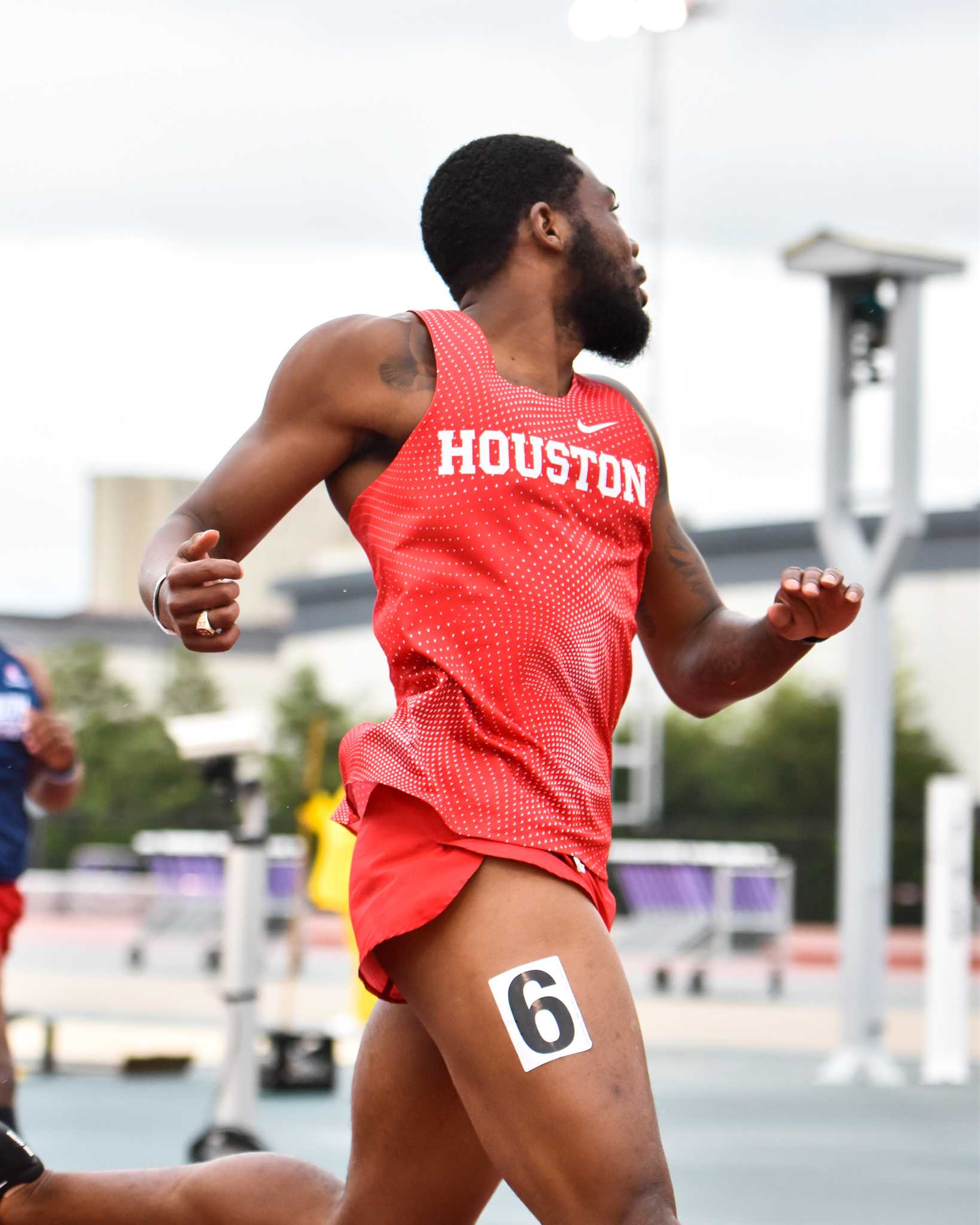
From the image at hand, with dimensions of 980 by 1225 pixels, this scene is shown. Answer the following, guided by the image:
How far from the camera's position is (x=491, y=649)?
104 inches

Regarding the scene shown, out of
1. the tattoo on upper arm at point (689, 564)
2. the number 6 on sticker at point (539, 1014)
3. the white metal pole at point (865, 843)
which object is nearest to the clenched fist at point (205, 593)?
the number 6 on sticker at point (539, 1014)

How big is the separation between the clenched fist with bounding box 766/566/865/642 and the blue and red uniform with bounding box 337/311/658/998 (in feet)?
0.72

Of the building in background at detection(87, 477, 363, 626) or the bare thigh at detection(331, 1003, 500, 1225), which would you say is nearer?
the bare thigh at detection(331, 1003, 500, 1225)

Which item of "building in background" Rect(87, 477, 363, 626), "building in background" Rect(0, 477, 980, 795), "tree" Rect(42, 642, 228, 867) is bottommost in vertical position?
"tree" Rect(42, 642, 228, 867)

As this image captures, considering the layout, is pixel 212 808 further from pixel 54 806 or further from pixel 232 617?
pixel 232 617

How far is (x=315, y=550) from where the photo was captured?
60781mm

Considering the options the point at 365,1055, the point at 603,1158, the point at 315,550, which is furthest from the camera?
the point at 315,550

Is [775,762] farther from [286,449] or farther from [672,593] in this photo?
[286,449]

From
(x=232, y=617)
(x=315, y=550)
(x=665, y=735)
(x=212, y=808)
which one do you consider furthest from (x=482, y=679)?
(x=315, y=550)

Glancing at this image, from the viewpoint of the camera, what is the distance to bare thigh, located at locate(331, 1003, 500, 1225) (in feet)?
9.07

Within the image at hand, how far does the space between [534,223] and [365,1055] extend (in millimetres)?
1232

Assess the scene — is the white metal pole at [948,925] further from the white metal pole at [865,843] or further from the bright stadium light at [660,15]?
the bright stadium light at [660,15]

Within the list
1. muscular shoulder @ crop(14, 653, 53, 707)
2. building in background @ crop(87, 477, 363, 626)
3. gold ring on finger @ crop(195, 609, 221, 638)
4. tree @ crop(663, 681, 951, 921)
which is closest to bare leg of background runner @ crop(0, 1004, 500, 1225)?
gold ring on finger @ crop(195, 609, 221, 638)

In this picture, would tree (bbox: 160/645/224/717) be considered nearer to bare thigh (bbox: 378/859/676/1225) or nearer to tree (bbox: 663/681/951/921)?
tree (bbox: 663/681/951/921)
